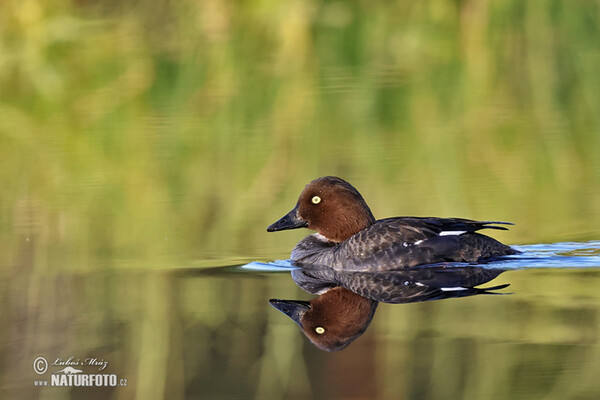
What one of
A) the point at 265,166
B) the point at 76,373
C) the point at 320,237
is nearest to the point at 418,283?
the point at 320,237

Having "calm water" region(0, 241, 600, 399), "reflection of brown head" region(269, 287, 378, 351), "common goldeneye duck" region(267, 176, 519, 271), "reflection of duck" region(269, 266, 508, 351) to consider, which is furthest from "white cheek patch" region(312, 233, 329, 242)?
"reflection of brown head" region(269, 287, 378, 351)

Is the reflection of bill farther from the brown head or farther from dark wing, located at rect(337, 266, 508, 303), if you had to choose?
the brown head

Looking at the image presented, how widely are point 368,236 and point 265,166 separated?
279 centimetres

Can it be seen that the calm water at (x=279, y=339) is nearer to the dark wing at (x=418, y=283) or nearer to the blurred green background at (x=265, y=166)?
the blurred green background at (x=265, y=166)

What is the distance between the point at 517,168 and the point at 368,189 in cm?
161

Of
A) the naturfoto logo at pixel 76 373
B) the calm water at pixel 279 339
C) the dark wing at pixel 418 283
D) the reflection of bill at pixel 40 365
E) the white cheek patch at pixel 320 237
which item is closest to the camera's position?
the calm water at pixel 279 339

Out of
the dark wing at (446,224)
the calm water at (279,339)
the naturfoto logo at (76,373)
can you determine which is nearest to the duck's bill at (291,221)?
the dark wing at (446,224)

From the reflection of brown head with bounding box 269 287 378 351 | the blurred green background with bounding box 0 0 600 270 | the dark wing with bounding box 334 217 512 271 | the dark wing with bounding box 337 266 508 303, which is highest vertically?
the blurred green background with bounding box 0 0 600 270

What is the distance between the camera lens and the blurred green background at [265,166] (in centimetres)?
572

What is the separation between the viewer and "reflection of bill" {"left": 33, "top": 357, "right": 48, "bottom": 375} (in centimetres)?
569

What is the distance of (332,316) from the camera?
21.3ft

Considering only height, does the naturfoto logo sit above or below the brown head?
below

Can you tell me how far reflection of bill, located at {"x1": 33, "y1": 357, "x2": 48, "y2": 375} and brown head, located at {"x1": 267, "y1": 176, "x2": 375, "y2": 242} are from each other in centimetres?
320

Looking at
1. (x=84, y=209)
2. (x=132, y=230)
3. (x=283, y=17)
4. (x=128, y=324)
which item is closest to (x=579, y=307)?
(x=128, y=324)
